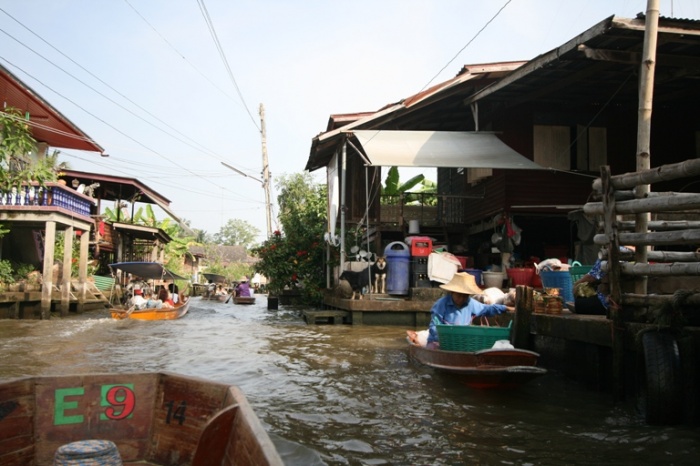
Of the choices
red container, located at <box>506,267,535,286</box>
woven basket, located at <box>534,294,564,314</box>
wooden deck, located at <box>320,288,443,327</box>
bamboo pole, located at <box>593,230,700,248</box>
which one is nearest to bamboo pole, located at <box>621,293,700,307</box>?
bamboo pole, located at <box>593,230,700,248</box>

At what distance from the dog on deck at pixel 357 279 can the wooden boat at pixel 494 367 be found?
282 inches

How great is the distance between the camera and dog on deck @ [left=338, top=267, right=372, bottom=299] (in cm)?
1402

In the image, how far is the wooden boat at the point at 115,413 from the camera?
3.36 metres

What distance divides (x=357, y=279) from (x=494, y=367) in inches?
309

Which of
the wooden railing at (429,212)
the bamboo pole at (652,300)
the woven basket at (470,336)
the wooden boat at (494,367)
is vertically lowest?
the wooden boat at (494,367)

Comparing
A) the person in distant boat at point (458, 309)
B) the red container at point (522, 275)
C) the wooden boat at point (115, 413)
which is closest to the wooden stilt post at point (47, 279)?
the red container at point (522, 275)

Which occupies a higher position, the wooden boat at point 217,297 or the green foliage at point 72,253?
the green foliage at point 72,253

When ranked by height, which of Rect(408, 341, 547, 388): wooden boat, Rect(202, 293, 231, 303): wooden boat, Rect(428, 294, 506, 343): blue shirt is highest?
Rect(428, 294, 506, 343): blue shirt

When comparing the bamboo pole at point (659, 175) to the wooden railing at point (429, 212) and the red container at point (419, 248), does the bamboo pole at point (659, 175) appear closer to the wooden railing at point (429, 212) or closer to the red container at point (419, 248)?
the red container at point (419, 248)

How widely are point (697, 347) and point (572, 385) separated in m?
2.16

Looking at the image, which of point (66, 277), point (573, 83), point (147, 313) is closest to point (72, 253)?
point (66, 277)

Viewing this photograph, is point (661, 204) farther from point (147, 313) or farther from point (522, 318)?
point (147, 313)

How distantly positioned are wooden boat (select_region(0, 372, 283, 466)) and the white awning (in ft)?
28.1

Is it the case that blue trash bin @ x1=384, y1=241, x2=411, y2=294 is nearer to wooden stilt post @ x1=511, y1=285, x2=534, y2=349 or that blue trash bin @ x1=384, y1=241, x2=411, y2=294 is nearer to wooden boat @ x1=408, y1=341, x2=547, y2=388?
wooden stilt post @ x1=511, y1=285, x2=534, y2=349
